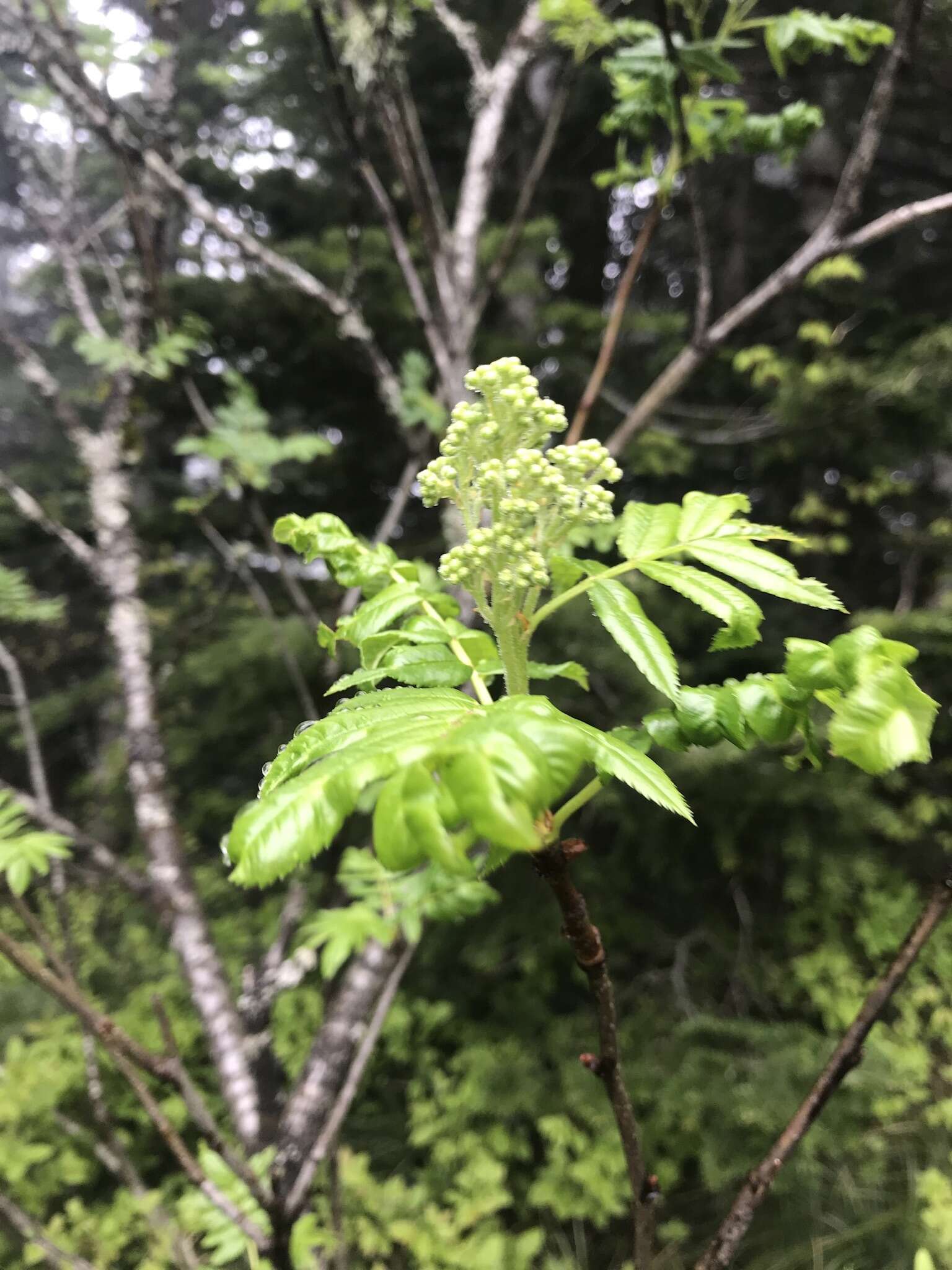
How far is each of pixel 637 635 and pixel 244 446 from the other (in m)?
1.86

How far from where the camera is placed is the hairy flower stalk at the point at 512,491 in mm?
561

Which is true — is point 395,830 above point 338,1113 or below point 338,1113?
above

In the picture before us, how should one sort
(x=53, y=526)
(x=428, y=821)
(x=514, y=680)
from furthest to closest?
1. (x=53, y=526)
2. (x=514, y=680)
3. (x=428, y=821)

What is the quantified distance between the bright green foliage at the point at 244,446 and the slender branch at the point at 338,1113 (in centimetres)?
148

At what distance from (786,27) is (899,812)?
332cm

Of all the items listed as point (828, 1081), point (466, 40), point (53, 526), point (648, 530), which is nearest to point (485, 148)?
point (466, 40)

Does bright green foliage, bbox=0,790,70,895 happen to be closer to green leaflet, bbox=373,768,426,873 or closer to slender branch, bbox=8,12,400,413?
green leaflet, bbox=373,768,426,873

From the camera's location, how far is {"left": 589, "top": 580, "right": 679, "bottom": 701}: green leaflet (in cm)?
52

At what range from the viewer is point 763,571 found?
56cm

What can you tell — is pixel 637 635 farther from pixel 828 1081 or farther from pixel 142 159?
pixel 142 159

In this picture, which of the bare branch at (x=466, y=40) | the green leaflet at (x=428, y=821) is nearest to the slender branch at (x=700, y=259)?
the bare branch at (x=466, y=40)

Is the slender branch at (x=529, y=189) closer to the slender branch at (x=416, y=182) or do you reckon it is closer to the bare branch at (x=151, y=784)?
the slender branch at (x=416, y=182)

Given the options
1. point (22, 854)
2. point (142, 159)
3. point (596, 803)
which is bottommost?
point (596, 803)

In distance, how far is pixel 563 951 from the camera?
3.28 metres
